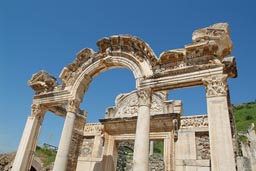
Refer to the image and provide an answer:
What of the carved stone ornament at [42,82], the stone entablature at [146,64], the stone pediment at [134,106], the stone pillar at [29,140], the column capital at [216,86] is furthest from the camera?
the stone pediment at [134,106]

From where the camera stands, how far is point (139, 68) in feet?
25.0

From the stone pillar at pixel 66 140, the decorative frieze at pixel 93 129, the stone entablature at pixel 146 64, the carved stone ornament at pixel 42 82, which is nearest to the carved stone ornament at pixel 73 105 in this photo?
the stone pillar at pixel 66 140

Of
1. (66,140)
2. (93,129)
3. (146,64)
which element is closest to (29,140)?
(66,140)

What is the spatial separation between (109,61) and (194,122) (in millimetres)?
4606

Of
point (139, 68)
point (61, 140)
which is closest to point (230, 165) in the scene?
point (139, 68)

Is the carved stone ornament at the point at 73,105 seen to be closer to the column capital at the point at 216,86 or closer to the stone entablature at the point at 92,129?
the stone entablature at the point at 92,129

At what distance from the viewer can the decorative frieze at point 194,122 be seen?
898 cm

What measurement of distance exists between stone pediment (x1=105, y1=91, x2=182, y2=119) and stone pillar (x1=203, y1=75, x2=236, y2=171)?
3.92 m

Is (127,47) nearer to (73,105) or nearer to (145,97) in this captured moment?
(145,97)

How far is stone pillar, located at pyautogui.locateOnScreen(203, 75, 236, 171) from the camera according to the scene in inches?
191

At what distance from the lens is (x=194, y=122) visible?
30.0 feet

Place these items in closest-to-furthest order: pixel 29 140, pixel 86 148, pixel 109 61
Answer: pixel 109 61 < pixel 29 140 < pixel 86 148

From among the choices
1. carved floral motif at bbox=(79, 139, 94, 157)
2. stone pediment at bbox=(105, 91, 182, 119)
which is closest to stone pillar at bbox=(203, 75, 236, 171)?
stone pediment at bbox=(105, 91, 182, 119)

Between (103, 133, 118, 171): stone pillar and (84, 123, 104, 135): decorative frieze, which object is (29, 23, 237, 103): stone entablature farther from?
(84, 123, 104, 135): decorative frieze
